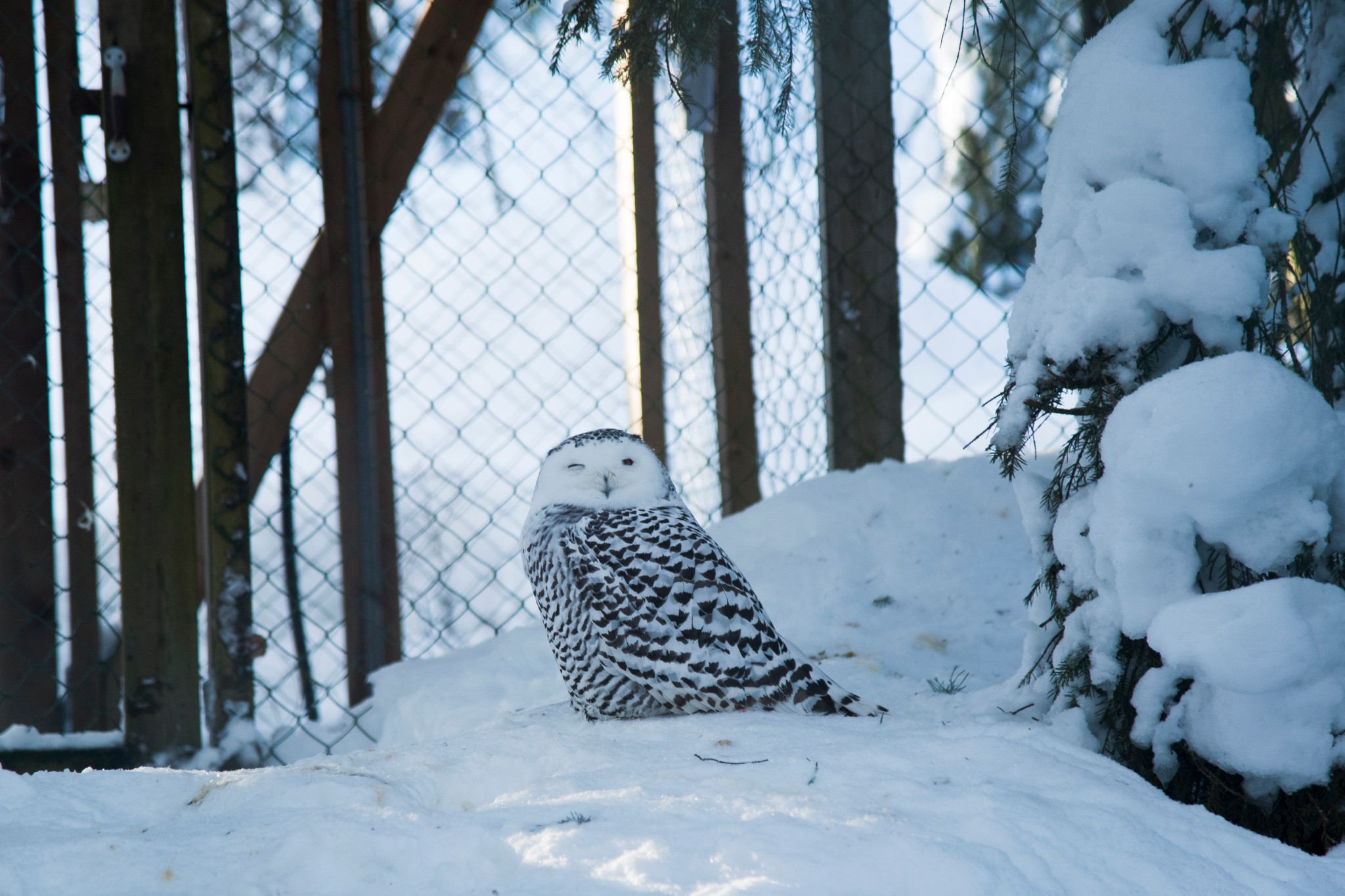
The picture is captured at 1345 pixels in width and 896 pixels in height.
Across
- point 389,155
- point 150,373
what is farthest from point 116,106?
point 389,155

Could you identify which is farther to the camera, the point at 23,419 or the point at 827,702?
the point at 23,419

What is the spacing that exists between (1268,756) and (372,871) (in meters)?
1.36

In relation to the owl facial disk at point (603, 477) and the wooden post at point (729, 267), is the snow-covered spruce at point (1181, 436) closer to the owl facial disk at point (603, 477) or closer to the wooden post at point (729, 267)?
the owl facial disk at point (603, 477)

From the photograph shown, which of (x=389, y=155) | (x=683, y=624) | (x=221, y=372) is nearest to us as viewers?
(x=683, y=624)

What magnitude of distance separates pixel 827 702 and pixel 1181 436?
88 cm

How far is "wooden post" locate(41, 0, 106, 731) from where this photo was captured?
3414mm

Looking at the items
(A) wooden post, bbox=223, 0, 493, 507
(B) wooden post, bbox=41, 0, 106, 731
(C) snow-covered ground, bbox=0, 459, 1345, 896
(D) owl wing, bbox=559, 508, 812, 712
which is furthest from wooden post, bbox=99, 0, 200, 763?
(D) owl wing, bbox=559, 508, 812, 712

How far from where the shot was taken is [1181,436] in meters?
1.57

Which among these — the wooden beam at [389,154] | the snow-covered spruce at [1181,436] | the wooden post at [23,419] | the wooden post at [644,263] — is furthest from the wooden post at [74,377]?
the snow-covered spruce at [1181,436]

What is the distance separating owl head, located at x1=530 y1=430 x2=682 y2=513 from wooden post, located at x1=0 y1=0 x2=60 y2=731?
201 cm

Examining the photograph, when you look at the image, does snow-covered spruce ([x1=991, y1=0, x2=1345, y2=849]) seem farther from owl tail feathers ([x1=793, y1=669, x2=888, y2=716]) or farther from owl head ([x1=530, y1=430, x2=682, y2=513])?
owl head ([x1=530, y1=430, x2=682, y2=513])

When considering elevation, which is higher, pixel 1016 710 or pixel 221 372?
pixel 221 372

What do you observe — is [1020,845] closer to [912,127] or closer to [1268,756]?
[1268,756]

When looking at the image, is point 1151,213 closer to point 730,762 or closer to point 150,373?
point 730,762
